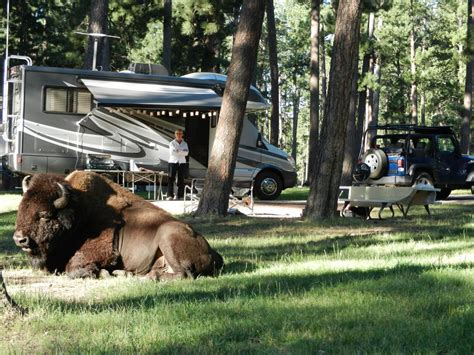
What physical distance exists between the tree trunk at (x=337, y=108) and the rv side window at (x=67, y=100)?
8603 millimetres

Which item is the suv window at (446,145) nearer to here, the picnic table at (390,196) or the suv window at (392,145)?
the suv window at (392,145)

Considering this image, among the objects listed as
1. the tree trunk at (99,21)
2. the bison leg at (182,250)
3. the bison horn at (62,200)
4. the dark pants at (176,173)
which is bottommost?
the dark pants at (176,173)

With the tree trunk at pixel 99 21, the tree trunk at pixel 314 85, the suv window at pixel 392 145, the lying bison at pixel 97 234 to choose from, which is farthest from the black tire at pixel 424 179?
the lying bison at pixel 97 234

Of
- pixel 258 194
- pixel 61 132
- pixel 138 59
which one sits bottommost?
pixel 258 194

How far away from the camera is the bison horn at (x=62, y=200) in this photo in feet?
22.9

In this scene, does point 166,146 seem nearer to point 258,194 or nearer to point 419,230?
point 258,194

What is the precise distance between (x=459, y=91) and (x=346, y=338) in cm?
5313

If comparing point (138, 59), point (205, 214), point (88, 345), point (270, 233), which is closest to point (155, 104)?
point (205, 214)

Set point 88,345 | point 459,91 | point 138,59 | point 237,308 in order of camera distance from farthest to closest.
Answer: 1. point 459,91
2. point 138,59
3. point 237,308
4. point 88,345

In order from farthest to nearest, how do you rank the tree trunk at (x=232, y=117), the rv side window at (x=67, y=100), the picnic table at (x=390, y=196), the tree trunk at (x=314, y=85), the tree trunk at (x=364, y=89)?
the tree trunk at (x=364, y=89)
the tree trunk at (x=314, y=85)
the rv side window at (x=67, y=100)
the tree trunk at (x=232, y=117)
the picnic table at (x=390, y=196)

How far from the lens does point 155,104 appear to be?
1970 centimetres

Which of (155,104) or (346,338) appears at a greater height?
(155,104)

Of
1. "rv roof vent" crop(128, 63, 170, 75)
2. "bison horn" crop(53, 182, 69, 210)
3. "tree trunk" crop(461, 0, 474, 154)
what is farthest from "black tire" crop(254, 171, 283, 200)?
"bison horn" crop(53, 182, 69, 210)

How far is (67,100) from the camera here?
1988 cm
